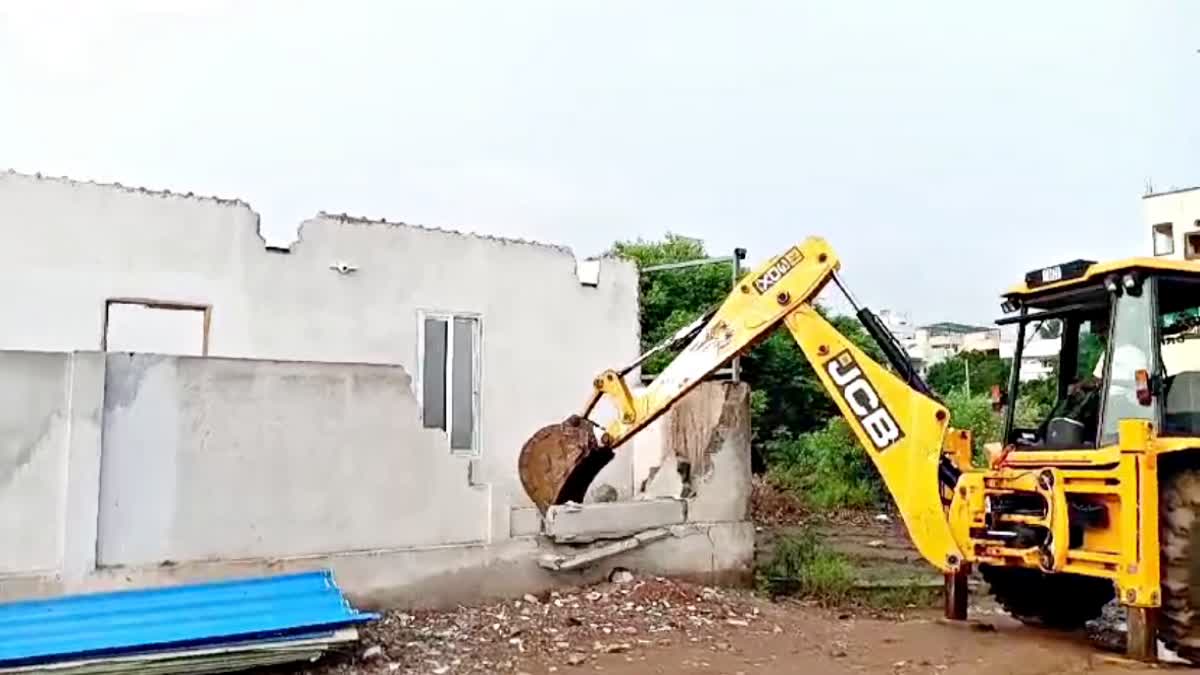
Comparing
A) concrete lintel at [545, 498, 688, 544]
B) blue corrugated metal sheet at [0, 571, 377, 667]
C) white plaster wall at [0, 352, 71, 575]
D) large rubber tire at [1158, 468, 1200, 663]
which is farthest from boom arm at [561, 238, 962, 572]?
white plaster wall at [0, 352, 71, 575]

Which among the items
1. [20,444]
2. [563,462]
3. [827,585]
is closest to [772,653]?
[563,462]

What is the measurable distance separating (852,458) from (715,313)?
10701 mm

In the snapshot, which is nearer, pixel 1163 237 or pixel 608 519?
pixel 608 519

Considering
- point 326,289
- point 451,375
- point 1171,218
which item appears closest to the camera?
point 326,289

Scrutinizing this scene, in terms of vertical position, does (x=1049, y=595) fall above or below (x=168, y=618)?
below

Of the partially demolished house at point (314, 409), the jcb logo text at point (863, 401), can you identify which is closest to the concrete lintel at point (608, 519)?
the partially demolished house at point (314, 409)

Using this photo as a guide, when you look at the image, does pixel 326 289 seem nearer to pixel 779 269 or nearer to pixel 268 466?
pixel 268 466

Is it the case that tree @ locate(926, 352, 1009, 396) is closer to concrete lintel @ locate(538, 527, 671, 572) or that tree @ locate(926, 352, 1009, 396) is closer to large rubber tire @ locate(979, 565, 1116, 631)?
large rubber tire @ locate(979, 565, 1116, 631)

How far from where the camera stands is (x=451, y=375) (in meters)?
11.9

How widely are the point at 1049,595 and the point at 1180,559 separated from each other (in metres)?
2.11

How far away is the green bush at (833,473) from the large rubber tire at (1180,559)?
36.3 feet

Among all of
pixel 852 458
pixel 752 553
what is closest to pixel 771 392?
pixel 852 458

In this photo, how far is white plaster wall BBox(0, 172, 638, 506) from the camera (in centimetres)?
967

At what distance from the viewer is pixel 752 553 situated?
11.1 metres
